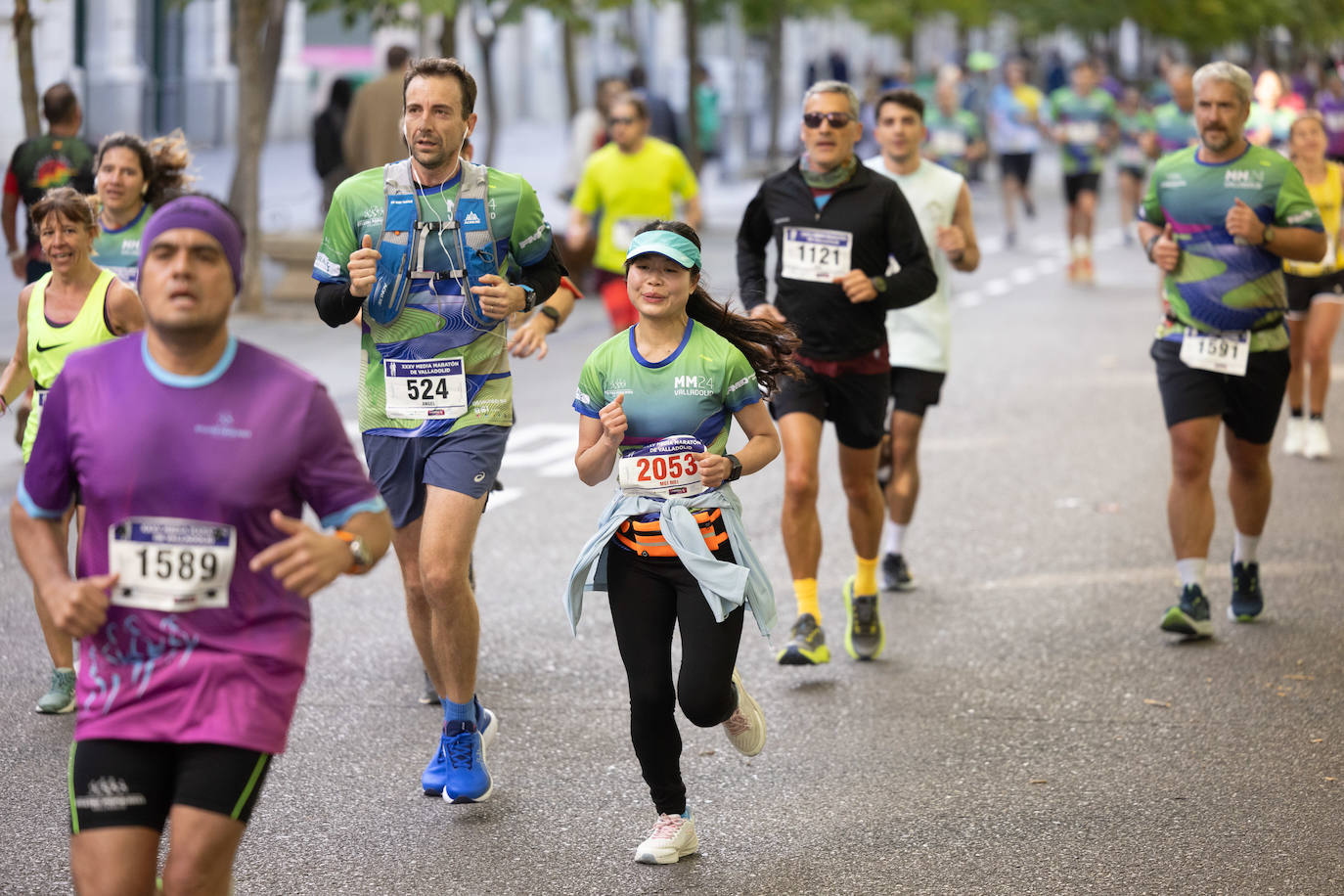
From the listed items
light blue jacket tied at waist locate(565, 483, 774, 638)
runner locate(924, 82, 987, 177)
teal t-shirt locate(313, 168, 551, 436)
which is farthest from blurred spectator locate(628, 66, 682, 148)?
light blue jacket tied at waist locate(565, 483, 774, 638)

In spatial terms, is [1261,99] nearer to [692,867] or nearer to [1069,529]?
[1069,529]

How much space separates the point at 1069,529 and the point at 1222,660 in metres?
2.39

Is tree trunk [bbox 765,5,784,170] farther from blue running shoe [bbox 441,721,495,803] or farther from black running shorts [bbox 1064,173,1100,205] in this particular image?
blue running shoe [bbox 441,721,495,803]

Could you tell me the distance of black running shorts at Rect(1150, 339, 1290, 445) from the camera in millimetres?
7090

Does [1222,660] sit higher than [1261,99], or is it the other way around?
[1261,99]

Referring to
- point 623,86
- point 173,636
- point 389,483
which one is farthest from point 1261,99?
point 173,636

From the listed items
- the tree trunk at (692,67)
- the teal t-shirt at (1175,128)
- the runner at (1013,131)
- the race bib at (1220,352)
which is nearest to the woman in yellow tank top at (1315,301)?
the race bib at (1220,352)

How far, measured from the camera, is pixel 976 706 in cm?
640

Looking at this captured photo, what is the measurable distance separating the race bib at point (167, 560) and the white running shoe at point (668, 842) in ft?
5.92

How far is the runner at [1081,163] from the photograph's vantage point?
19.9 metres

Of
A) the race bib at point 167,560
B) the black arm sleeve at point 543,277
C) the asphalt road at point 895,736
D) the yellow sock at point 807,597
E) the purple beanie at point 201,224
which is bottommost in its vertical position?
the asphalt road at point 895,736

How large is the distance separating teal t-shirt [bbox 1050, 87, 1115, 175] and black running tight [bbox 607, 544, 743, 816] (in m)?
15.9

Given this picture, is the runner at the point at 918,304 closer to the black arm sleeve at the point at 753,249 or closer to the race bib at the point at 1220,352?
the black arm sleeve at the point at 753,249

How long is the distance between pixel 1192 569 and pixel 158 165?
13.8 feet
